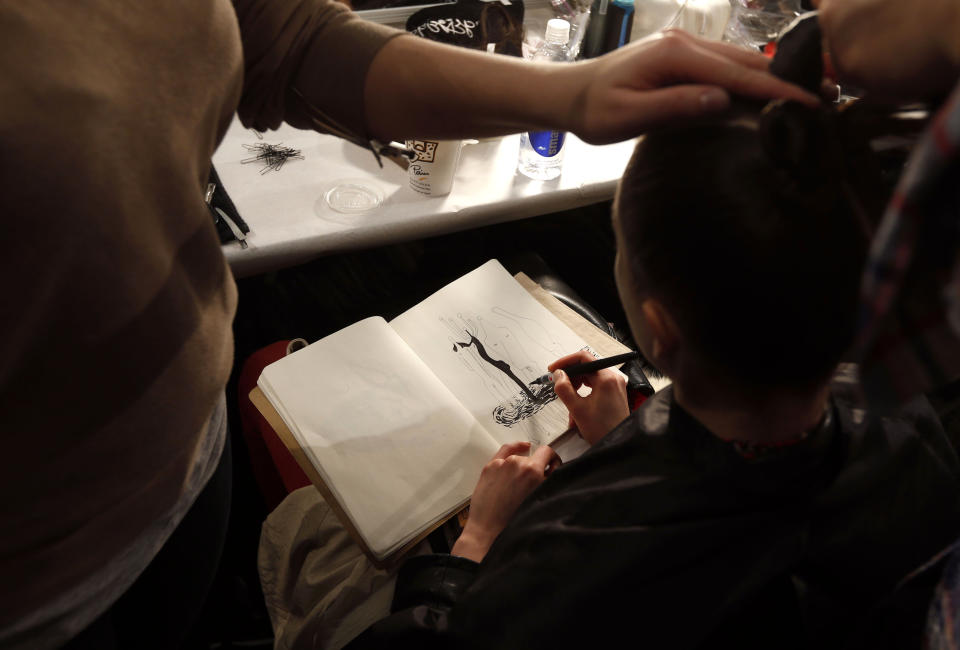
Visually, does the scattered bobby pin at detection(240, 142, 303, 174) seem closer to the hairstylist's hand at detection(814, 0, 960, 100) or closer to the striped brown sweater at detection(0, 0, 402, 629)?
the striped brown sweater at detection(0, 0, 402, 629)

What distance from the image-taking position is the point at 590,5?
145 cm

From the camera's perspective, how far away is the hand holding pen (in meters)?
0.90

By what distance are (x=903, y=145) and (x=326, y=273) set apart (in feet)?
4.67

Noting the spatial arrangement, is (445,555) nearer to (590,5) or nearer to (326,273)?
(326,273)

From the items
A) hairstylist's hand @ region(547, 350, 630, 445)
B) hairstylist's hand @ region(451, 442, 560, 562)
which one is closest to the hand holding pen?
hairstylist's hand @ region(547, 350, 630, 445)

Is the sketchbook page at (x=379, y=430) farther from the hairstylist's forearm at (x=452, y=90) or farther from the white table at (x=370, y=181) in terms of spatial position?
the hairstylist's forearm at (x=452, y=90)

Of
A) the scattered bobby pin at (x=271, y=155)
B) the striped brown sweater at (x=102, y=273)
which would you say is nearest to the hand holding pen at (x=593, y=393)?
the striped brown sweater at (x=102, y=273)

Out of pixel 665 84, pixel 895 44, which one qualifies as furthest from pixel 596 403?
pixel 895 44

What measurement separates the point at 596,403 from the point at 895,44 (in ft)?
1.87

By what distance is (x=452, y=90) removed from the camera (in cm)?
73

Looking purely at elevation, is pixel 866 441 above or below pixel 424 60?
below

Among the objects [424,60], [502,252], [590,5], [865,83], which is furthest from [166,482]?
[590,5]

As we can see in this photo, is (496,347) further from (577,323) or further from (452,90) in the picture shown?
(452,90)

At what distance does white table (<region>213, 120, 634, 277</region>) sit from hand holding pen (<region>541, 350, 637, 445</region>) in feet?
1.13
